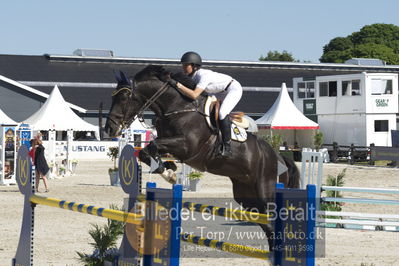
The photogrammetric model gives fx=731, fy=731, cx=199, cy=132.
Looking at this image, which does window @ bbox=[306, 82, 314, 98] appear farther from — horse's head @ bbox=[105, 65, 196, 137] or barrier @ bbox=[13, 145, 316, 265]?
barrier @ bbox=[13, 145, 316, 265]

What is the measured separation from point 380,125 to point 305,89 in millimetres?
4881

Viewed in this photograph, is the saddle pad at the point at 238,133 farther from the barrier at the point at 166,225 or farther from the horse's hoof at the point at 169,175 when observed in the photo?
the barrier at the point at 166,225

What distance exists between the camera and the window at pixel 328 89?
34.7 meters

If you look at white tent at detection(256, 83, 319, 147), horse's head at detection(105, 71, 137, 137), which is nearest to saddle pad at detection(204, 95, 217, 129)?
horse's head at detection(105, 71, 137, 137)

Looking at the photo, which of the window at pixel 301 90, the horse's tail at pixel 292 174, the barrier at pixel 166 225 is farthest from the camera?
the window at pixel 301 90

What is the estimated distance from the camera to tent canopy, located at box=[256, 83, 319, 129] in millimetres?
33219

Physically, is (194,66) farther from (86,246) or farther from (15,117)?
(15,117)

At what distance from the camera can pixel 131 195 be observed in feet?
19.0

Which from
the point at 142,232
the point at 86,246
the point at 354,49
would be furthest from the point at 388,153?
the point at 354,49

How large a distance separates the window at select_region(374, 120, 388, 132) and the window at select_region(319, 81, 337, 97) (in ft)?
8.42

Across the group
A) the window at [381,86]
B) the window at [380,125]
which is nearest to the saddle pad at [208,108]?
the window at [380,125]

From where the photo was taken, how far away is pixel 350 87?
34.0 m

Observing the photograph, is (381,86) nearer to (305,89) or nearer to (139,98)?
(305,89)

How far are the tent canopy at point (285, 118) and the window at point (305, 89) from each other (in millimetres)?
2267
